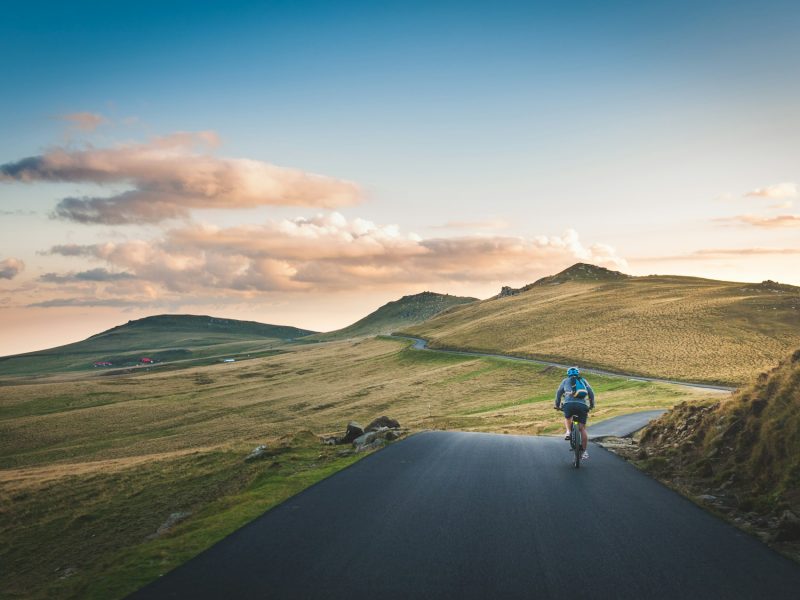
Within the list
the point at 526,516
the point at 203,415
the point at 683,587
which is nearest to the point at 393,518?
the point at 526,516

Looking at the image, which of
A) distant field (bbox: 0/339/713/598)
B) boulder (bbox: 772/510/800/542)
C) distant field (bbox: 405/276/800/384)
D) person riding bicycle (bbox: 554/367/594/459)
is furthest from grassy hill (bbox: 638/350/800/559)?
distant field (bbox: 405/276/800/384)

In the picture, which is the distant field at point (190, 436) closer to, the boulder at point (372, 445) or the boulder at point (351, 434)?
the boulder at point (372, 445)

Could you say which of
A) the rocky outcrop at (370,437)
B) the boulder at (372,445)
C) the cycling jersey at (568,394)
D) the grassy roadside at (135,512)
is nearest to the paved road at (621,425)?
the cycling jersey at (568,394)

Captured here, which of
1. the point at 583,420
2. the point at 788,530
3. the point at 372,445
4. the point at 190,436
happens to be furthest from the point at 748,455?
the point at 190,436

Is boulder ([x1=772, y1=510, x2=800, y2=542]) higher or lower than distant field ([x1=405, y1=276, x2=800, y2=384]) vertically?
lower

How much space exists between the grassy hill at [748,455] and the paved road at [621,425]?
6.15 m

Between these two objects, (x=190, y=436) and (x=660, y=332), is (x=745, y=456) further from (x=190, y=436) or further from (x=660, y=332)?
(x=660, y=332)

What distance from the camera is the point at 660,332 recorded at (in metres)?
90.1

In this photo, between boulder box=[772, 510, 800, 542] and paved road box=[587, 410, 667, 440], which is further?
paved road box=[587, 410, 667, 440]

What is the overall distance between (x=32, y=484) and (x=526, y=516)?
3747 centimetres

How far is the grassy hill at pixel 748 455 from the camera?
1222 centimetres

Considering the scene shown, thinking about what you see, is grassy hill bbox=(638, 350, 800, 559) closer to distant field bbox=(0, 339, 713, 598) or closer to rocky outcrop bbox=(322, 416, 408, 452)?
rocky outcrop bbox=(322, 416, 408, 452)

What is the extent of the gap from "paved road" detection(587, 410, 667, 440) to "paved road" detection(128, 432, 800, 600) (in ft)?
39.2

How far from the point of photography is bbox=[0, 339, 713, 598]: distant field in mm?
16908
